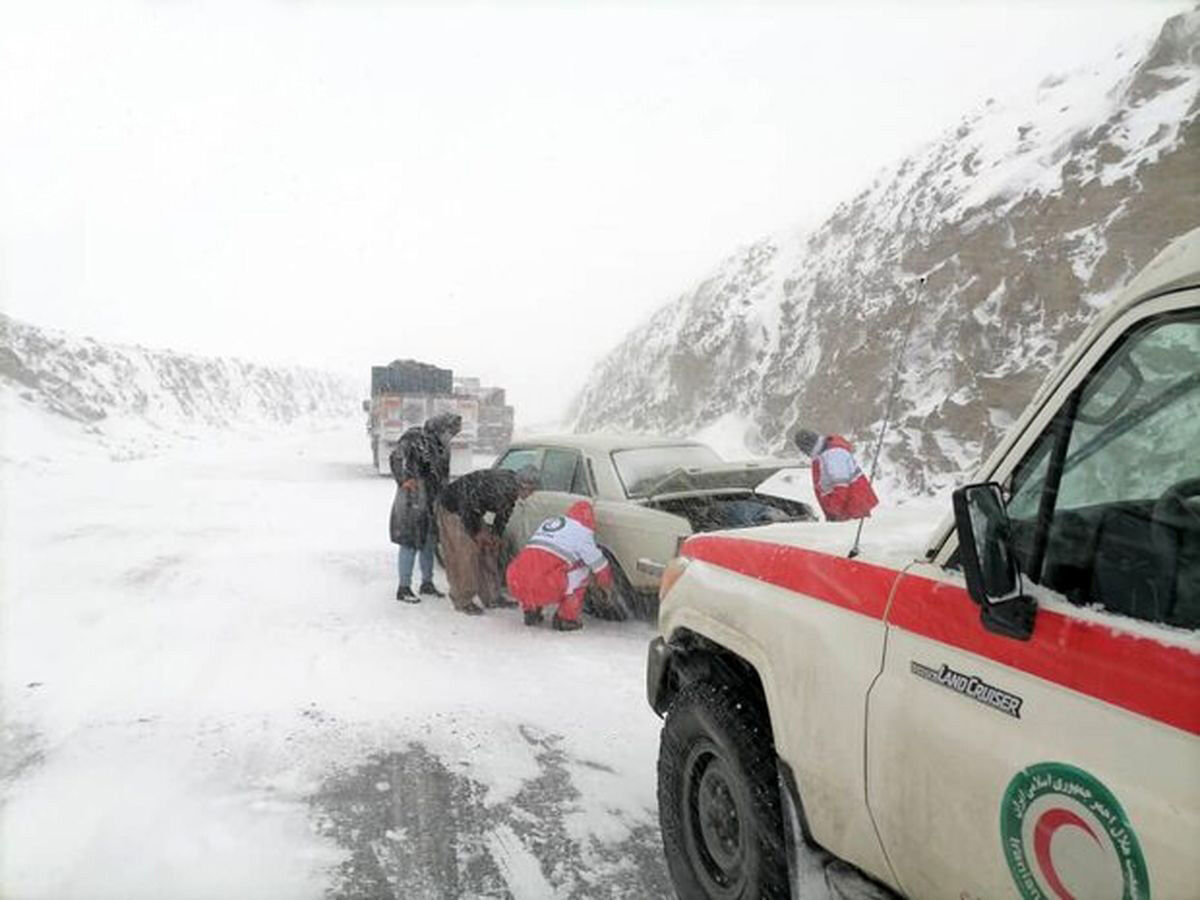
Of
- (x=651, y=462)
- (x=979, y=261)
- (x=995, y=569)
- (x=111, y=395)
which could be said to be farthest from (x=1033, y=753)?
(x=111, y=395)

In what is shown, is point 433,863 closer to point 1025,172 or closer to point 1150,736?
point 1150,736

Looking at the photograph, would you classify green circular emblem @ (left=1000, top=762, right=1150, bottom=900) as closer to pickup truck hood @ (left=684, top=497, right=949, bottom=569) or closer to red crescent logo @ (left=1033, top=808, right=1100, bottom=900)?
red crescent logo @ (left=1033, top=808, right=1100, bottom=900)

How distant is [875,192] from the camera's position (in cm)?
2136

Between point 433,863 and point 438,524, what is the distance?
4.16 meters

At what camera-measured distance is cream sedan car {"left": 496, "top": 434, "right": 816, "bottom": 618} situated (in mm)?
5863

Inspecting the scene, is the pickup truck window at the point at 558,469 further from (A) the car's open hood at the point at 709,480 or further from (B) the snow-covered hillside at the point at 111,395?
(B) the snow-covered hillside at the point at 111,395

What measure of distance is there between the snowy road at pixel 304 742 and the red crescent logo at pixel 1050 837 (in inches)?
71.6

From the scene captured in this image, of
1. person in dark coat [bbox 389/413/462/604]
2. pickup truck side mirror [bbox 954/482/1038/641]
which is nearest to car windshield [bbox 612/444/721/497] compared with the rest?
person in dark coat [bbox 389/413/462/604]

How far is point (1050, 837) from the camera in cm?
141

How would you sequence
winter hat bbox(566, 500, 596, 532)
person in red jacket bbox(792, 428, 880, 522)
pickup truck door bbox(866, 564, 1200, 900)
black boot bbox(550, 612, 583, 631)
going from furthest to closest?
person in red jacket bbox(792, 428, 880, 522)
black boot bbox(550, 612, 583, 631)
winter hat bbox(566, 500, 596, 532)
pickup truck door bbox(866, 564, 1200, 900)

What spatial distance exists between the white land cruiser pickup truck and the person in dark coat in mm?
4987

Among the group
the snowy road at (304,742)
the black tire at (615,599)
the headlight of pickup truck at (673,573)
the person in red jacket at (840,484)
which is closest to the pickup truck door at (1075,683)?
the headlight of pickup truck at (673,573)

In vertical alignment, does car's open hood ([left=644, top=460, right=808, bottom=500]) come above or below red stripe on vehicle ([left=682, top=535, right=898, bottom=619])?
below

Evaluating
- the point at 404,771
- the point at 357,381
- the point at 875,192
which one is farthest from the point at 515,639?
the point at 357,381
